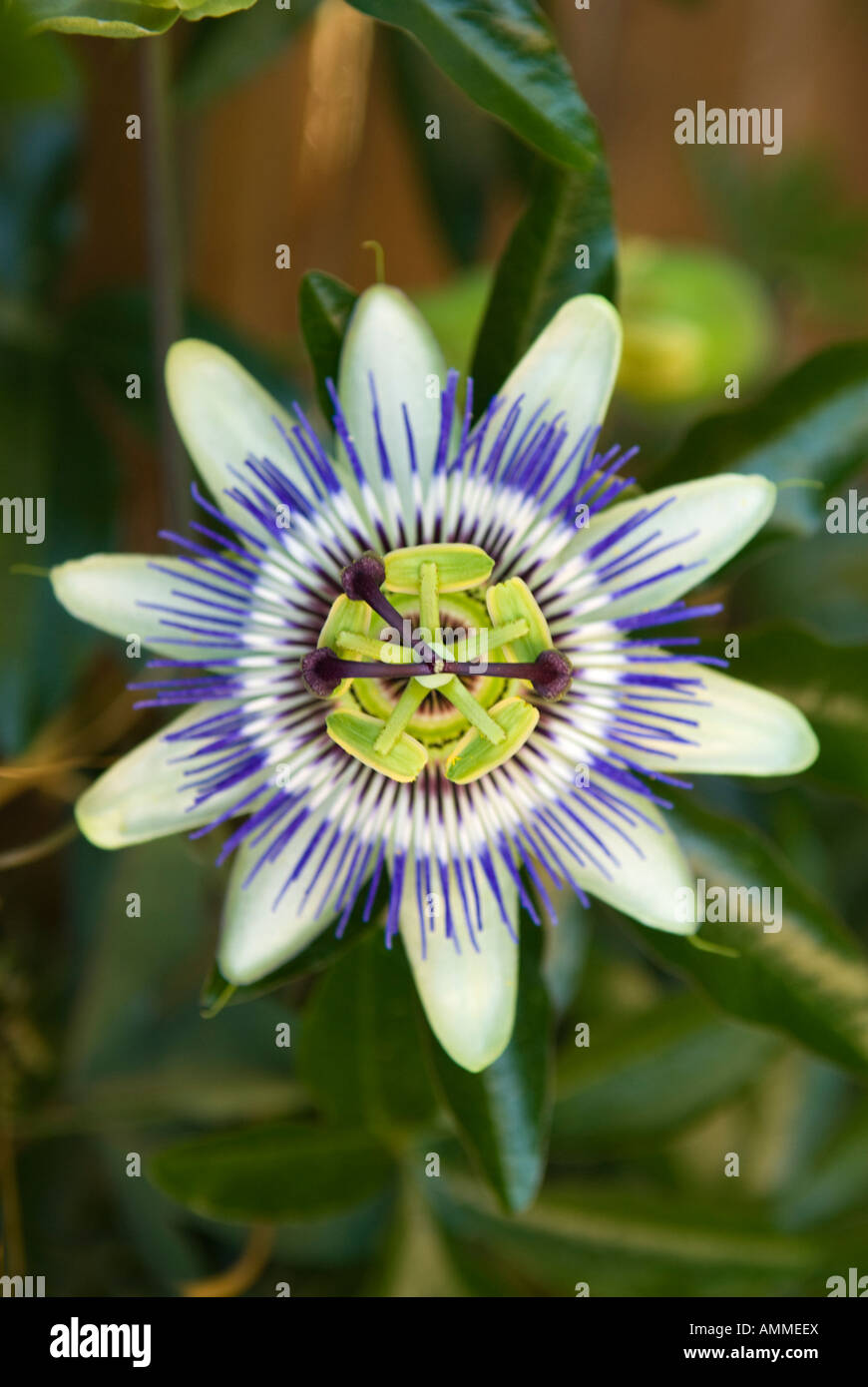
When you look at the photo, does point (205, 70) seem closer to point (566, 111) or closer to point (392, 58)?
point (392, 58)

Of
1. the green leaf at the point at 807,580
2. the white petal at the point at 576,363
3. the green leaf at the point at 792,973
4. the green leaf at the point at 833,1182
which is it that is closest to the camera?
the white petal at the point at 576,363

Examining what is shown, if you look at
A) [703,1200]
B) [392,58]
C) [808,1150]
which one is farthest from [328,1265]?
[392,58]

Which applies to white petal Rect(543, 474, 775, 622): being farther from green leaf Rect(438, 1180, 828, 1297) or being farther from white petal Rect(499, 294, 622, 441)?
green leaf Rect(438, 1180, 828, 1297)

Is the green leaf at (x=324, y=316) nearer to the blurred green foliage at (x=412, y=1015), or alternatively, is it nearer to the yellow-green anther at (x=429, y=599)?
the blurred green foliage at (x=412, y=1015)

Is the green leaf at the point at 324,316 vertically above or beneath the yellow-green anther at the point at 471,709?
above

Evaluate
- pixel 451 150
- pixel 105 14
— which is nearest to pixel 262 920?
pixel 105 14

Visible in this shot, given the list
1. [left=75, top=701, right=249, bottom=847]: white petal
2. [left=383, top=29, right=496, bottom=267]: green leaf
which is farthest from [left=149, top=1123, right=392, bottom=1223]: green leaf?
[left=383, top=29, right=496, bottom=267]: green leaf

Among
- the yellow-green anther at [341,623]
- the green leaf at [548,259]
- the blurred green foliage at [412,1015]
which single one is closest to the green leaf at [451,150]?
the blurred green foliage at [412,1015]
